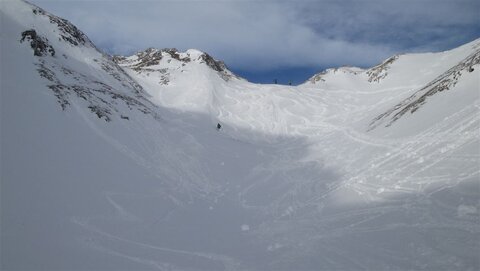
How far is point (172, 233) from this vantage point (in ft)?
39.9

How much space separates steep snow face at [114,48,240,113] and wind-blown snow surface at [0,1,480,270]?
5.01m

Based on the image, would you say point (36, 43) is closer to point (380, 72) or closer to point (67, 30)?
point (67, 30)

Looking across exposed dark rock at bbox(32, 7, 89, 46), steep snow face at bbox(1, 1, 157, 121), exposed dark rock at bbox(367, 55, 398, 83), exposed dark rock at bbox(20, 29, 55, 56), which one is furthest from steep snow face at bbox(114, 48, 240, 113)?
exposed dark rock at bbox(367, 55, 398, 83)

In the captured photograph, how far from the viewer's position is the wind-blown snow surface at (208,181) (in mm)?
9836

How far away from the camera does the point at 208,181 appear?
63.3 ft

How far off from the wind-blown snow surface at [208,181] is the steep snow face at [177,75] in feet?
16.5

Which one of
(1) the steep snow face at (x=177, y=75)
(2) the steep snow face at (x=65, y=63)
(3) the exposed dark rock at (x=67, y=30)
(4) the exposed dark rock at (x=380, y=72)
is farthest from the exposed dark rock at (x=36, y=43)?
(4) the exposed dark rock at (x=380, y=72)

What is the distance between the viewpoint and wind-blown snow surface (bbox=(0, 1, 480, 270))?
387 inches

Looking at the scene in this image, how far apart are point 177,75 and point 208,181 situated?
2890cm

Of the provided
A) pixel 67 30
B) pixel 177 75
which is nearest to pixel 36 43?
pixel 67 30

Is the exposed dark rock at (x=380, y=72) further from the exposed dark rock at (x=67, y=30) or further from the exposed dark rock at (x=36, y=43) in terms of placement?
the exposed dark rock at (x=36, y=43)

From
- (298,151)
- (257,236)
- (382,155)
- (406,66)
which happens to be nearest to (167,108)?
(298,151)

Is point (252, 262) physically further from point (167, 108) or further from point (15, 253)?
point (167, 108)

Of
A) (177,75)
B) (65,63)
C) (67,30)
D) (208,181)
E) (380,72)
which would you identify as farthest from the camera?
(380,72)
